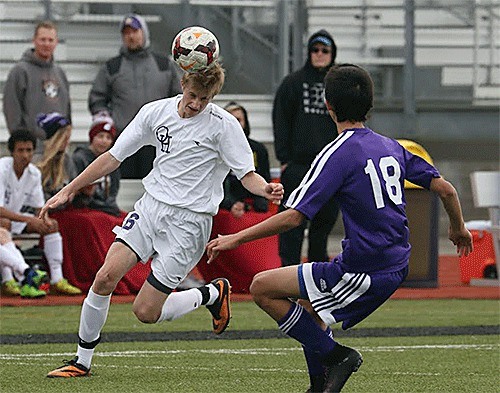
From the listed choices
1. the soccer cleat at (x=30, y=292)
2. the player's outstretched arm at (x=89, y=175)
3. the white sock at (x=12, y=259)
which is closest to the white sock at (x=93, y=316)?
the player's outstretched arm at (x=89, y=175)

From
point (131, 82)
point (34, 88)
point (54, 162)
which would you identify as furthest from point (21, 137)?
point (131, 82)

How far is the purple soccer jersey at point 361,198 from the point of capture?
21.3ft

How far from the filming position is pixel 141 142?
27.0 ft

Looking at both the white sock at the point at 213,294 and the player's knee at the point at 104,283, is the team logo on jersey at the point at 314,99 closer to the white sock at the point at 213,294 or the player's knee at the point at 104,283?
the white sock at the point at 213,294

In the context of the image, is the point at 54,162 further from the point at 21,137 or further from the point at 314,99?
the point at 314,99

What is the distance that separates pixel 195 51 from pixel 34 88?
642 centimetres

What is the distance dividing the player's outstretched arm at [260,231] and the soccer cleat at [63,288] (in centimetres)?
723

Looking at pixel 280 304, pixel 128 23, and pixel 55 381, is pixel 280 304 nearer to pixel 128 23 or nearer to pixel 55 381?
pixel 55 381

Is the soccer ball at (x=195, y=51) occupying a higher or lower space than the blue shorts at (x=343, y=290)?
higher

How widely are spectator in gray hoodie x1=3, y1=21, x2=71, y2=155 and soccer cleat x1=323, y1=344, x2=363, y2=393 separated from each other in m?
7.98

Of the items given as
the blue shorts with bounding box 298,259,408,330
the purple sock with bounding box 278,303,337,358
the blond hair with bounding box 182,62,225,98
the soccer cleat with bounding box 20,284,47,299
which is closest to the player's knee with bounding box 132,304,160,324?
the blond hair with bounding box 182,62,225,98

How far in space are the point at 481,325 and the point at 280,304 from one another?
4954 mm

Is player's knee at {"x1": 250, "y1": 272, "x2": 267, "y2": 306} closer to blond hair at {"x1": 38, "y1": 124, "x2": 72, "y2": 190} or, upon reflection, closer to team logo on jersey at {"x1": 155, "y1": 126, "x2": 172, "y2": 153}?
team logo on jersey at {"x1": 155, "y1": 126, "x2": 172, "y2": 153}

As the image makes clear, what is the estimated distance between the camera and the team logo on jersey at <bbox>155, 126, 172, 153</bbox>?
8227 mm
